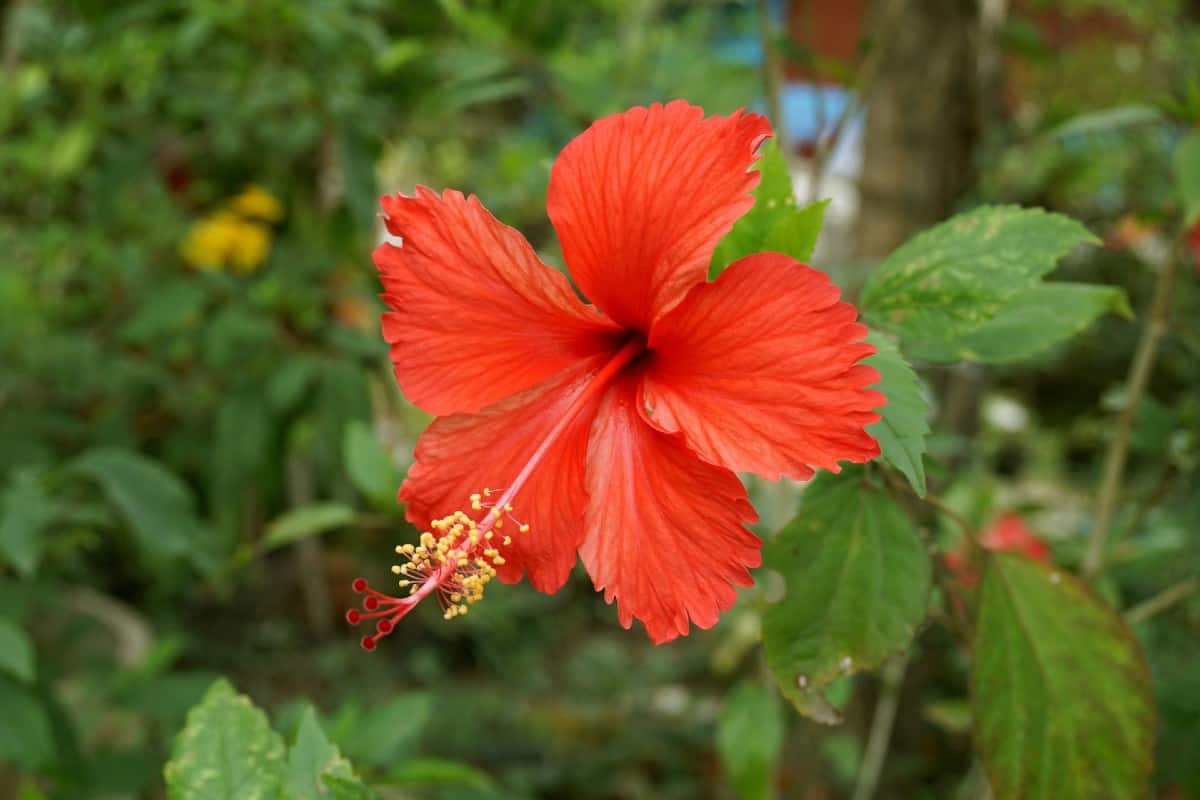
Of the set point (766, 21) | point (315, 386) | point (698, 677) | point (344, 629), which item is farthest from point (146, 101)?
point (698, 677)

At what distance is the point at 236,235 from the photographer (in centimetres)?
204

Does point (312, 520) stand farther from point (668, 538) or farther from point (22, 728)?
point (668, 538)

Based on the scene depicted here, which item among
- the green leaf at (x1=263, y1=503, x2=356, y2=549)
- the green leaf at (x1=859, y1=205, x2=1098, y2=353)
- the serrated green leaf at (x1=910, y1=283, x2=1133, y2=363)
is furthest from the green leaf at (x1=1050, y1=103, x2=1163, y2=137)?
the green leaf at (x1=263, y1=503, x2=356, y2=549)

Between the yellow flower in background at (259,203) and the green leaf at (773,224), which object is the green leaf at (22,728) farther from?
the yellow flower in background at (259,203)

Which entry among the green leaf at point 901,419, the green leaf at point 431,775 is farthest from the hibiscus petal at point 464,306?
the green leaf at point 431,775

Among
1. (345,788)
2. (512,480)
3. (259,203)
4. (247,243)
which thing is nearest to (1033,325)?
(512,480)

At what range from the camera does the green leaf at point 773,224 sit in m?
0.58

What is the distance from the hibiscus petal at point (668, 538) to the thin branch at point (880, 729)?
2.20 ft

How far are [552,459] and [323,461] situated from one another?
106 cm

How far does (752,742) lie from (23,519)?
0.76 metres

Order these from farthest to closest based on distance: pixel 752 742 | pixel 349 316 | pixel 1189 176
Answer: pixel 349 316 → pixel 752 742 → pixel 1189 176

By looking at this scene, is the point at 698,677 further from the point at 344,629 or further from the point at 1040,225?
the point at 1040,225

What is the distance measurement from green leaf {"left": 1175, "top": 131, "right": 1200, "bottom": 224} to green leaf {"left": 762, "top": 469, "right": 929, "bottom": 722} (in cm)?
37

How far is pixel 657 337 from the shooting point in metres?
0.57
